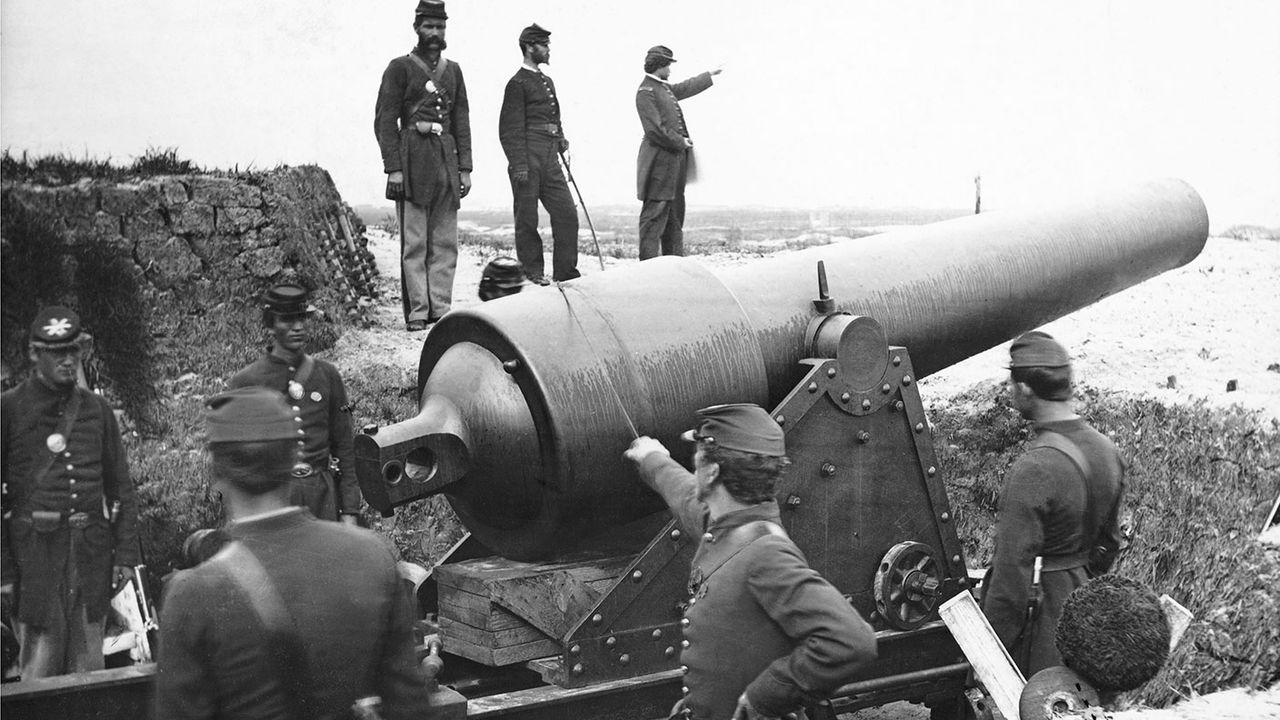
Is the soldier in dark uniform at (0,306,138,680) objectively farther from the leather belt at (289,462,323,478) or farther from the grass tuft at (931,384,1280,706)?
the grass tuft at (931,384,1280,706)

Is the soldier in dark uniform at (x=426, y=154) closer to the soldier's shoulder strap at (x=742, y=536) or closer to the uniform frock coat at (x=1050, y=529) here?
the uniform frock coat at (x=1050, y=529)

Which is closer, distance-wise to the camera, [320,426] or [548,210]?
[320,426]

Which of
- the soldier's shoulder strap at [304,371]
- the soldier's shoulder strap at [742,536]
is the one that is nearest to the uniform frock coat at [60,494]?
the soldier's shoulder strap at [304,371]

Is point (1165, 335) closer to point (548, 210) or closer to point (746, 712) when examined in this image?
point (548, 210)

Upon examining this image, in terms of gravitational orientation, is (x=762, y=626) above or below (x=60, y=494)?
above

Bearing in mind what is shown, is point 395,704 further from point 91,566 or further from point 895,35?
point 895,35

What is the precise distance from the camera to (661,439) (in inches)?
155

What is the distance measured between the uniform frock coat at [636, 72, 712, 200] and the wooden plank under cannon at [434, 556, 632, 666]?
621 cm

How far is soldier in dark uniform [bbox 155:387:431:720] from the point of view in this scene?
2254 millimetres

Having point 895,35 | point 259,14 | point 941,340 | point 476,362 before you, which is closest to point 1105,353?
point 895,35

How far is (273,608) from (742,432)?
3.81ft

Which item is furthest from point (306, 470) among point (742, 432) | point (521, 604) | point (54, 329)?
point (742, 432)

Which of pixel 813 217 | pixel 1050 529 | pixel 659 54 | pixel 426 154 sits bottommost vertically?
pixel 1050 529

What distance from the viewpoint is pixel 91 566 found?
494 cm
